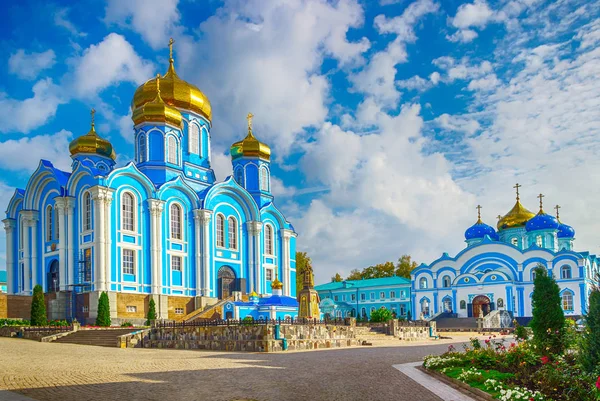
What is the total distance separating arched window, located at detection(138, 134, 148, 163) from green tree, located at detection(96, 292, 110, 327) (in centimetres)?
1077

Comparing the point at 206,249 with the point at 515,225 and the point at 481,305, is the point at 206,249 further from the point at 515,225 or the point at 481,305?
the point at 515,225

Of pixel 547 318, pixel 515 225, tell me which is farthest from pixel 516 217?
pixel 547 318

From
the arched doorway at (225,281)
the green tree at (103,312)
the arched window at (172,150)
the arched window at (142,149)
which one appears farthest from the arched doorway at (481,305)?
the green tree at (103,312)

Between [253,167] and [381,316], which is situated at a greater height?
[253,167]

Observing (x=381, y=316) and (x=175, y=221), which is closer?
(x=381, y=316)

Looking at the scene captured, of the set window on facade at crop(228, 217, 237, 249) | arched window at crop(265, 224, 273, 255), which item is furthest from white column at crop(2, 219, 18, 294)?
arched window at crop(265, 224, 273, 255)

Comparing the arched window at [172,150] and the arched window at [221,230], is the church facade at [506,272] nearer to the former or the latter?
the arched window at [221,230]

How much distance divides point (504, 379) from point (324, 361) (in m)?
6.85

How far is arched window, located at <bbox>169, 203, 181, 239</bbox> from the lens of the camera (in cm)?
3847

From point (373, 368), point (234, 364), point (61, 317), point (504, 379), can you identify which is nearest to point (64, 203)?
point (61, 317)

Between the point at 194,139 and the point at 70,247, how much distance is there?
12.4m

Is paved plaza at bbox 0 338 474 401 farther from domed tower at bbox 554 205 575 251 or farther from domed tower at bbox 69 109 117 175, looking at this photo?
domed tower at bbox 554 205 575 251

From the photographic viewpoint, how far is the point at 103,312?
104 feet

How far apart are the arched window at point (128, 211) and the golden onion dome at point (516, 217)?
136 feet
